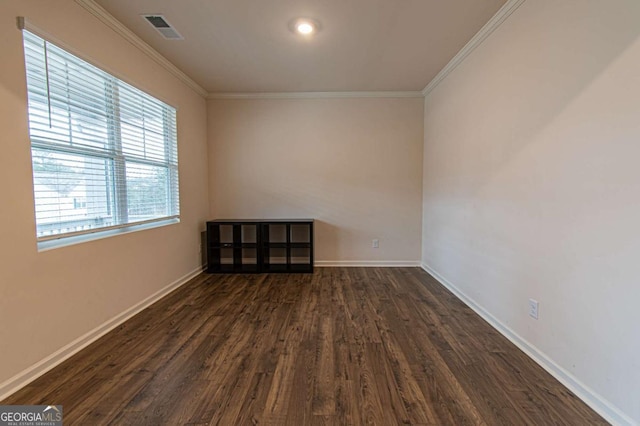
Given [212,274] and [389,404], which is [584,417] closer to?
[389,404]

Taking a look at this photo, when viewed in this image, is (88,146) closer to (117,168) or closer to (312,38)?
(117,168)

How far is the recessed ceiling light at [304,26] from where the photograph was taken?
2.43m

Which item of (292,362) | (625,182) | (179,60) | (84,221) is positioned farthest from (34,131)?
(625,182)

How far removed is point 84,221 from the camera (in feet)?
7.25

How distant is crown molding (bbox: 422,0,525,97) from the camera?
2174mm

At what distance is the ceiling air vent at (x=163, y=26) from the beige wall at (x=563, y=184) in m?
2.79

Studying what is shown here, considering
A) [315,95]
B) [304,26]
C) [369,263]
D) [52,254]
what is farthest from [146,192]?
[369,263]

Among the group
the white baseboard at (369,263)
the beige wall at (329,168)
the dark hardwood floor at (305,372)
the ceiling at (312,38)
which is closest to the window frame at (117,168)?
the ceiling at (312,38)

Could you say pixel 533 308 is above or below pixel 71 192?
below

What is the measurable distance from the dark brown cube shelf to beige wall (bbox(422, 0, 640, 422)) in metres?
2.28

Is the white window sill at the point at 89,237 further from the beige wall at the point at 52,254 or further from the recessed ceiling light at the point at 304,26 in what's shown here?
the recessed ceiling light at the point at 304,26

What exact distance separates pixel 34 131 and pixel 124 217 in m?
1.02

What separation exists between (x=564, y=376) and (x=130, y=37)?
4.19 metres

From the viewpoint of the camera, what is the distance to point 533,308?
2.00 metres
